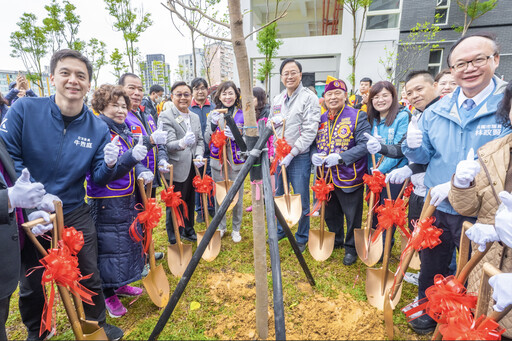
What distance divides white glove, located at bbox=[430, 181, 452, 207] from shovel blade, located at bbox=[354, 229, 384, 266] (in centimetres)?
130

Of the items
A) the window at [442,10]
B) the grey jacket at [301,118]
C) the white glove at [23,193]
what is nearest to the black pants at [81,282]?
the white glove at [23,193]

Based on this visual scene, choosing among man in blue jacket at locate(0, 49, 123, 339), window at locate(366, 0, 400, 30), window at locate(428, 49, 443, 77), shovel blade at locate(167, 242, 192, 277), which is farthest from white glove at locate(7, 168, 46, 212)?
window at locate(428, 49, 443, 77)

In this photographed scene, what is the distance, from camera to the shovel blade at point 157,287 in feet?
7.95

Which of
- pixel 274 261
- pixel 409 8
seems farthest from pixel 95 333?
pixel 409 8

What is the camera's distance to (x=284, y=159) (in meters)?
3.31

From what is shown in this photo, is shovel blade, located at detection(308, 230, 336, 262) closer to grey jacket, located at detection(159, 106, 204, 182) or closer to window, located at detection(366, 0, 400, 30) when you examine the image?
grey jacket, located at detection(159, 106, 204, 182)

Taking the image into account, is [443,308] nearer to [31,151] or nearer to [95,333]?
[95,333]

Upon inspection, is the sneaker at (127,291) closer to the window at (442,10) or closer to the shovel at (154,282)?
the shovel at (154,282)

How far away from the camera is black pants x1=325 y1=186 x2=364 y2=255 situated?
314 cm

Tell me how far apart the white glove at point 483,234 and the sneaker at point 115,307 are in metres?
2.84

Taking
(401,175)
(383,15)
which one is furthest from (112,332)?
(383,15)

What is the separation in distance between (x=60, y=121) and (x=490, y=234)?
281 centimetres

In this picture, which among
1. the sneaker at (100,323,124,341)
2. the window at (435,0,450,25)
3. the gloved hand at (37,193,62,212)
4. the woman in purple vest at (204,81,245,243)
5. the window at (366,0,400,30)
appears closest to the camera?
the gloved hand at (37,193,62,212)

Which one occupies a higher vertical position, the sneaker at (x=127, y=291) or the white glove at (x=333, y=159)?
the white glove at (x=333, y=159)
